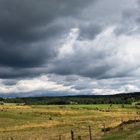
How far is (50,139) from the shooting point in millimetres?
49219

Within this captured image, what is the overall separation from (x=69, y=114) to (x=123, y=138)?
92.0 meters

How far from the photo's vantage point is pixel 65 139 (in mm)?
47781

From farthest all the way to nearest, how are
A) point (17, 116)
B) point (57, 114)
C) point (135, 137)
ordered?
point (57, 114) < point (17, 116) < point (135, 137)

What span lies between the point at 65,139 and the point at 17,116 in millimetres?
64131

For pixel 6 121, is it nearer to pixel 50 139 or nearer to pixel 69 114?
pixel 69 114

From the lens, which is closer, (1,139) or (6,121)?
(1,139)

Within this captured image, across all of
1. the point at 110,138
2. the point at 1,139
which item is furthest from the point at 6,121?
the point at 110,138

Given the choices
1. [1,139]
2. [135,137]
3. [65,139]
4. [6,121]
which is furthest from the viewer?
[6,121]

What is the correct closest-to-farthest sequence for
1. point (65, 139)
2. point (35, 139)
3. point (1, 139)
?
point (65, 139) < point (35, 139) < point (1, 139)

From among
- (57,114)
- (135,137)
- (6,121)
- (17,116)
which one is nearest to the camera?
(135,137)

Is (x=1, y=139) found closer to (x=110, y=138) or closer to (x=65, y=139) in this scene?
(x=65, y=139)

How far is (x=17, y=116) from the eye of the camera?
110 metres

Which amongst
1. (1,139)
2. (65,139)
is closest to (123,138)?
(65,139)

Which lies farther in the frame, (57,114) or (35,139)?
(57,114)
